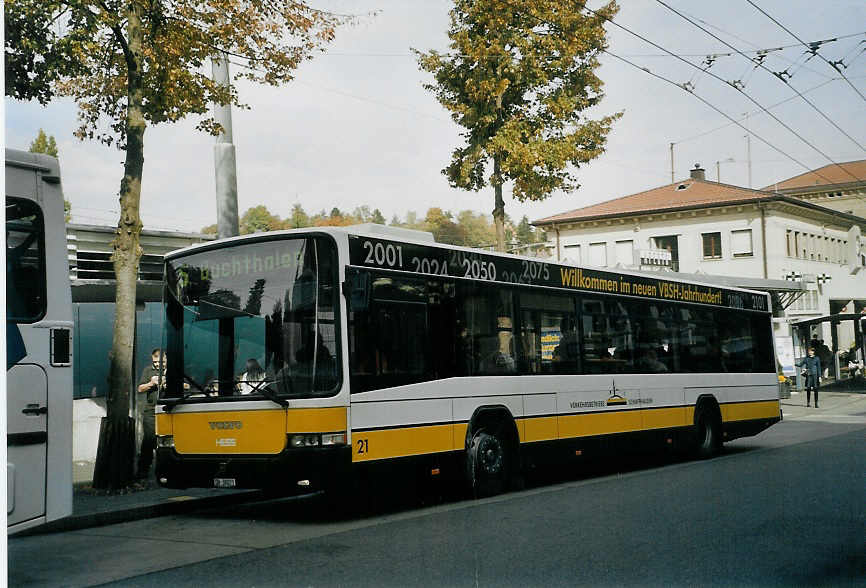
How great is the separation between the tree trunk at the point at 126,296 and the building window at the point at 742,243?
143ft

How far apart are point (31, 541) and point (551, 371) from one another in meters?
6.50

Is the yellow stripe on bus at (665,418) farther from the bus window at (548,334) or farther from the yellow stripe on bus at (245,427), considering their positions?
the yellow stripe on bus at (245,427)

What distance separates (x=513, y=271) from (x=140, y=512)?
5.22m

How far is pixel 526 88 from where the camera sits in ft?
71.1

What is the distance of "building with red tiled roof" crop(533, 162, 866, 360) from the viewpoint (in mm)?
50719

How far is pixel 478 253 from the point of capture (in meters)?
11.9

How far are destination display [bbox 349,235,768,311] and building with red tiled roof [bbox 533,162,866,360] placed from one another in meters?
33.5

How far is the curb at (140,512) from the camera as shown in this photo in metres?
9.92

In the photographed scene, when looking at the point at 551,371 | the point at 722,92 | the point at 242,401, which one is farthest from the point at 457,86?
the point at 242,401

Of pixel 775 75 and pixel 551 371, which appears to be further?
pixel 775 75

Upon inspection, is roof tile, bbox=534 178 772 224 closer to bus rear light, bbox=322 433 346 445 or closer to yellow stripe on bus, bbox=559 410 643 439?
yellow stripe on bus, bbox=559 410 643 439

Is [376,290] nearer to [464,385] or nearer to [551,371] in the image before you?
[464,385]

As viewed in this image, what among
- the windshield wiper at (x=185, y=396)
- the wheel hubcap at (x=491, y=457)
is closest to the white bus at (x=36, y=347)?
the windshield wiper at (x=185, y=396)

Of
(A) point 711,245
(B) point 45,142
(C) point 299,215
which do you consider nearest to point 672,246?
(A) point 711,245
